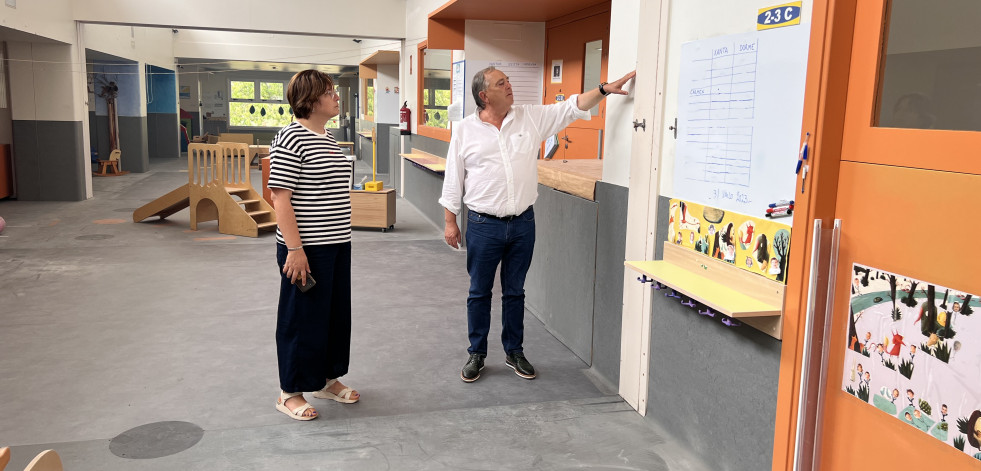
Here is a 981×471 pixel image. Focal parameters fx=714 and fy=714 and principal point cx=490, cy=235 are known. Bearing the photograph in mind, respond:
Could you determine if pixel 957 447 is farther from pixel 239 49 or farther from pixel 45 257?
pixel 239 49

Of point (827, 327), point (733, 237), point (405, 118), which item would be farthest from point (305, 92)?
point (405, 118)

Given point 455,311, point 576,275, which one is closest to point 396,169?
point 455,311

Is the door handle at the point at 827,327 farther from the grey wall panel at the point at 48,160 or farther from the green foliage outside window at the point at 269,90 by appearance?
the green foliage outside window at the point at 269,90

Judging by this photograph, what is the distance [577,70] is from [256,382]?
343 cm

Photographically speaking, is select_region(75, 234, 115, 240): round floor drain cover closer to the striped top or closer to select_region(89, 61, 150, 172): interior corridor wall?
the striped top

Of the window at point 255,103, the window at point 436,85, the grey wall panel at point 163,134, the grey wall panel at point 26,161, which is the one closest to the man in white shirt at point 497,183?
the window at point 436,85

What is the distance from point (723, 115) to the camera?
2.44 metres

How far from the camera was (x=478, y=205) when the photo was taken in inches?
134

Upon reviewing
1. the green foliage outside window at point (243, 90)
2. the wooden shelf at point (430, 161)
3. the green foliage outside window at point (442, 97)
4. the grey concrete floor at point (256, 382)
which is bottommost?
the grey concrete floor at point (256, 382)

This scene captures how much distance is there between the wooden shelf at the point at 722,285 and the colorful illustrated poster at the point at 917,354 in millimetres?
261

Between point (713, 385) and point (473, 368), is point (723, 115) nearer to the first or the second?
point (713, 385)

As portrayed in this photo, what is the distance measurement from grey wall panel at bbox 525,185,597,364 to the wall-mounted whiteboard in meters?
1.00

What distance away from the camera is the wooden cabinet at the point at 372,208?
25.8ft

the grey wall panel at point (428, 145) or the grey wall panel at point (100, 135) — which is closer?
the grey wall panel at point (428, 145)
